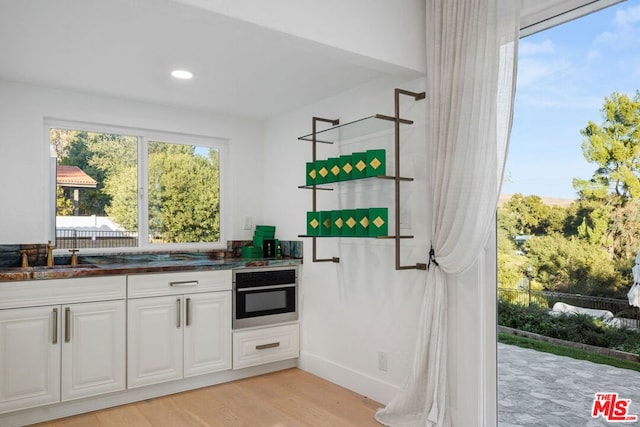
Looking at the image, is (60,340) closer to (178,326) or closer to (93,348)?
(93,348)

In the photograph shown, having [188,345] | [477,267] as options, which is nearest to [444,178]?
[477,267]

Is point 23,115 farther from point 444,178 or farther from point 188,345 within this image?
point 444,178

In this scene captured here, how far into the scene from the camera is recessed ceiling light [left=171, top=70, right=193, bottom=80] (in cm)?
316

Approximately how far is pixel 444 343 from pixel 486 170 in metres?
1.03

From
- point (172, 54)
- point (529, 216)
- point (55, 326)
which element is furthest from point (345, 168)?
point (55, 326)

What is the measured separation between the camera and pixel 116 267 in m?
3.25

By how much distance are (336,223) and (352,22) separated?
128 cm

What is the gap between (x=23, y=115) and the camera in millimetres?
3439

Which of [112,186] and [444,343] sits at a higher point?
[112,186]

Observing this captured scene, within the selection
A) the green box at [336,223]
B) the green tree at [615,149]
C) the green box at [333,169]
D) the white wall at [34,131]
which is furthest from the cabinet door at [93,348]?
the green tree at [615,149]

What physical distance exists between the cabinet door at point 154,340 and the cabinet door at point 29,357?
0.46 metres

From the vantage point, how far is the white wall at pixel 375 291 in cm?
261

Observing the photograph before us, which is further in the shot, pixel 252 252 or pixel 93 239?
pixel 252 252

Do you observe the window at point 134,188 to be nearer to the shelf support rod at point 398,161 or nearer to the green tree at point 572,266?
the shelf support rod at point 398,161
